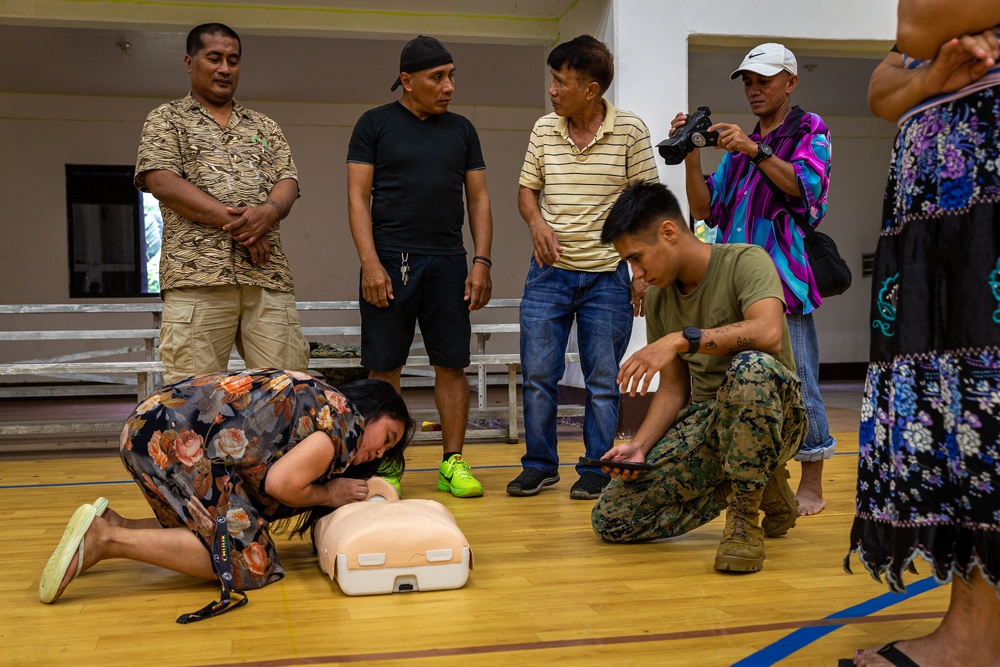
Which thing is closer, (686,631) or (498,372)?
(686,631)

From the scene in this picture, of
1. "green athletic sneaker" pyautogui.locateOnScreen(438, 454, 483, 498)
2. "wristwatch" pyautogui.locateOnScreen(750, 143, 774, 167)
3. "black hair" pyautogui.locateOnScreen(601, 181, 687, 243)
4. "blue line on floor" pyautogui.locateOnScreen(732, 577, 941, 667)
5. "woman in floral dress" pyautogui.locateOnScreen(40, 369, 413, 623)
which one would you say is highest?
"wristwatch" pyautogui.locateOnScreen(750, 143, 774, 167)

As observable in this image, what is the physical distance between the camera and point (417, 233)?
11.4 ft

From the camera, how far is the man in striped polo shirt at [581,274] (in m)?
3.40

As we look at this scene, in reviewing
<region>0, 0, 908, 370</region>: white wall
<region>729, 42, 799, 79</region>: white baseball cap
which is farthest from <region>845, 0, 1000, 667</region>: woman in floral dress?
<region>0, 0, 908, 370</region>: white wall

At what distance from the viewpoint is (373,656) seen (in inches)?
67.7

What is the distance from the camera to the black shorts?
345cm

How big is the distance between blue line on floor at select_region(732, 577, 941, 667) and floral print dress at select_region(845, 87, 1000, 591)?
0.27m

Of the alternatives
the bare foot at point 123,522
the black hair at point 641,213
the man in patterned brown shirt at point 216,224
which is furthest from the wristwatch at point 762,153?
the bare foot at point 123,522

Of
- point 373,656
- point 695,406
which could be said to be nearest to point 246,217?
point 695,406

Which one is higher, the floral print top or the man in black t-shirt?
the man in black t-shirt

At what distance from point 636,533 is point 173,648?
50.9 inches

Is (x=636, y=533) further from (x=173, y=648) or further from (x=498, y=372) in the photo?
(x=498, y=372)

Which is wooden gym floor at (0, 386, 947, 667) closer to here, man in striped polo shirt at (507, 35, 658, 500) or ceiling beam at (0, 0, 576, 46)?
man in striped polo shirt at (507, 35, 658, 500)

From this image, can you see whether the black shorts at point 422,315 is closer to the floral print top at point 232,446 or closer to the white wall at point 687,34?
the floral print top at point 232,446
